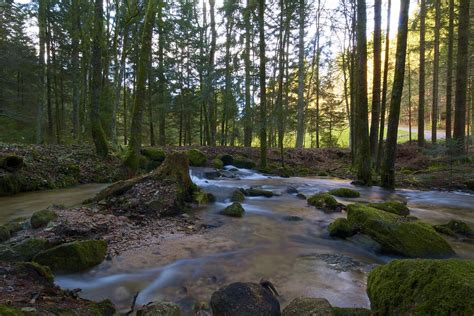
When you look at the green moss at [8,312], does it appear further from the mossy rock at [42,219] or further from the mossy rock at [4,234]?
the mossy rock at [42,219]

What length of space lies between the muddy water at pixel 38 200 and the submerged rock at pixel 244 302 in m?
5.90

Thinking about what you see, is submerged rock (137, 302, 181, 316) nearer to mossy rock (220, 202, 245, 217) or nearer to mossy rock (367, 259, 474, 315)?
mossy rock (367, 259, 474, 315)

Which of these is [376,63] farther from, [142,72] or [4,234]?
[4,234]

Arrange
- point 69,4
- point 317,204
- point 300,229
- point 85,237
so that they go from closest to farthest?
1. point 85,237
2. point 300,229
3. point 317,204
4. point 69,4

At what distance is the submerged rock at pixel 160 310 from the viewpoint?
11.4 ft

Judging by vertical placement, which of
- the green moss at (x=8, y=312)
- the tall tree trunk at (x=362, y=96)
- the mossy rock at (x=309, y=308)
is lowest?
the mossy rock at (x=309, y=308)

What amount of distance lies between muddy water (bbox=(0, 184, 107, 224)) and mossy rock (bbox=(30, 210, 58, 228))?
1610mm

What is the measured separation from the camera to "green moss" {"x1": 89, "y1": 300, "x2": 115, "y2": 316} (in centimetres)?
346

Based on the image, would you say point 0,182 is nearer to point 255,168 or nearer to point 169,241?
point 169,241

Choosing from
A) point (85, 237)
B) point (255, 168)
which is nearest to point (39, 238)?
point (85, 237)

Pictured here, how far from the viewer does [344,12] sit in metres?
17.7

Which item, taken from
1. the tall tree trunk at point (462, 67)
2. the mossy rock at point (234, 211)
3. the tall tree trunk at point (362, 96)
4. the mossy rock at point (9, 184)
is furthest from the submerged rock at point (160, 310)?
the tall tree trunk at point (462, 67)

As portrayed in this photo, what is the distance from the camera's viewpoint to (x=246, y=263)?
5.50m

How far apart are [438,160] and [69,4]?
2068 cm
